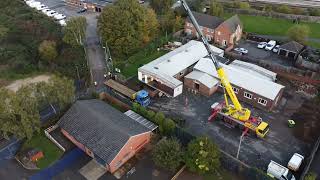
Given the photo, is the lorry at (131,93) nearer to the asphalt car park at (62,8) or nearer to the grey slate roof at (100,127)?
the grey slate roof at (100,127)

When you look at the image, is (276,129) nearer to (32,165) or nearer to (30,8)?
(32,165)

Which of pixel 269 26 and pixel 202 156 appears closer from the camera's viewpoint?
pixel 202 156

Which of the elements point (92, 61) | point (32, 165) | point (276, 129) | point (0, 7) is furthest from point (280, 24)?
point (0, 7)

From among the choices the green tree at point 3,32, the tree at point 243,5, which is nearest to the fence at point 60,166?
the green tree at point 3,32

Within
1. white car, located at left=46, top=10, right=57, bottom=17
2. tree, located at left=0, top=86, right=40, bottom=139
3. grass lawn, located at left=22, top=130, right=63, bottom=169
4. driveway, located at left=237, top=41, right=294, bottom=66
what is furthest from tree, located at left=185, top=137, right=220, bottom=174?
white car, located at left=46, top=10, right=57, bottom=17

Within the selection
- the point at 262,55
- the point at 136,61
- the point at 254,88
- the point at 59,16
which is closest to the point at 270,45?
the point at 262,55

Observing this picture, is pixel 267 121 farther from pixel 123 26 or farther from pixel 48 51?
pixel 48 51
